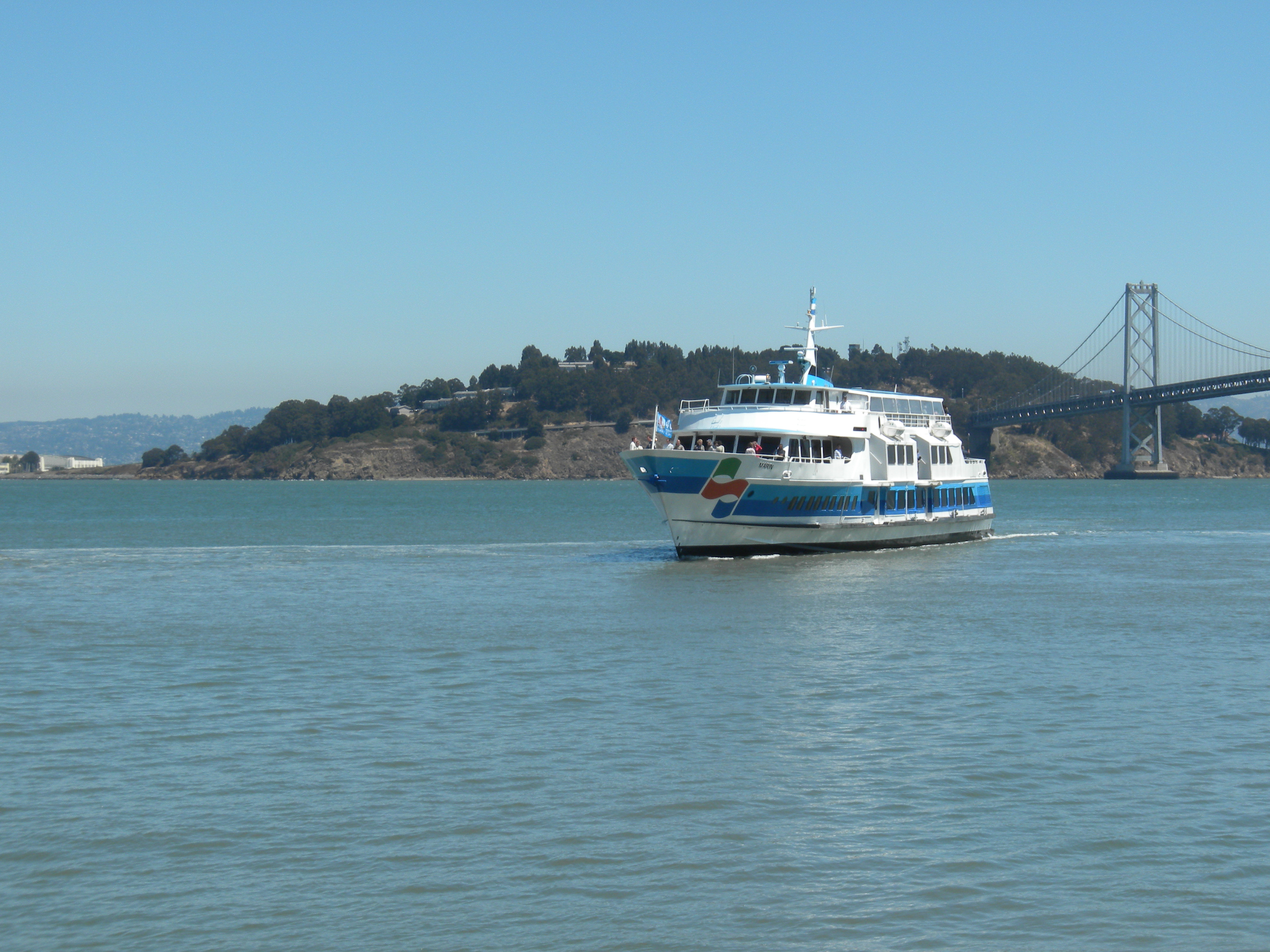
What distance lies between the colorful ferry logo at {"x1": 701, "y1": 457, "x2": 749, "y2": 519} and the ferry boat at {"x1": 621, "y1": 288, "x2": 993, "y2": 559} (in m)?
0.04

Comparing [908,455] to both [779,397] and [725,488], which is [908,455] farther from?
[725,488]

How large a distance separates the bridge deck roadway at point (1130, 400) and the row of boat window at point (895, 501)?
93.2 metres

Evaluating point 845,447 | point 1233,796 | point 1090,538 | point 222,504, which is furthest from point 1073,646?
point 222,504

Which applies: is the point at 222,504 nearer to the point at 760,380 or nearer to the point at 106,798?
the point at 760,380

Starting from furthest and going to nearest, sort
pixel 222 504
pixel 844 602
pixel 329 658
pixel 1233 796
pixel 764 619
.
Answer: pixel 222 504
pixel 844 602
pixel 764 619
pixel 329 658
pixel 1233 796

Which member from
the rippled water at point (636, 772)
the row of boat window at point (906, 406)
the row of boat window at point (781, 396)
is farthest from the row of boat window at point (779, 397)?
the rippled water at point (636, 772)

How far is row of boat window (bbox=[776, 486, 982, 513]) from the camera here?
45062mm

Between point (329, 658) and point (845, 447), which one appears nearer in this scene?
point (329, 658)

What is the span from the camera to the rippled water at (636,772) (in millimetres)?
10008

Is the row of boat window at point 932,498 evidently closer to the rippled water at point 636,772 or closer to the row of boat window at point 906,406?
the row of boat window at point 906,406

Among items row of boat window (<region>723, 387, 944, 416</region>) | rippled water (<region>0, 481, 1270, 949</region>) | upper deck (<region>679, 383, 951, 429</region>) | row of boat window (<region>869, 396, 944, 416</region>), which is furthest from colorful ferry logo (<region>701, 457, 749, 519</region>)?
row of boat window (<region>869, 396, 944, 416</region>)

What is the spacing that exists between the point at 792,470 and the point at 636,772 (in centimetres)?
3027

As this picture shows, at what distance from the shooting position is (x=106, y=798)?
13234 mm

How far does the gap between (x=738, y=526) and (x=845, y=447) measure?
603 cm
